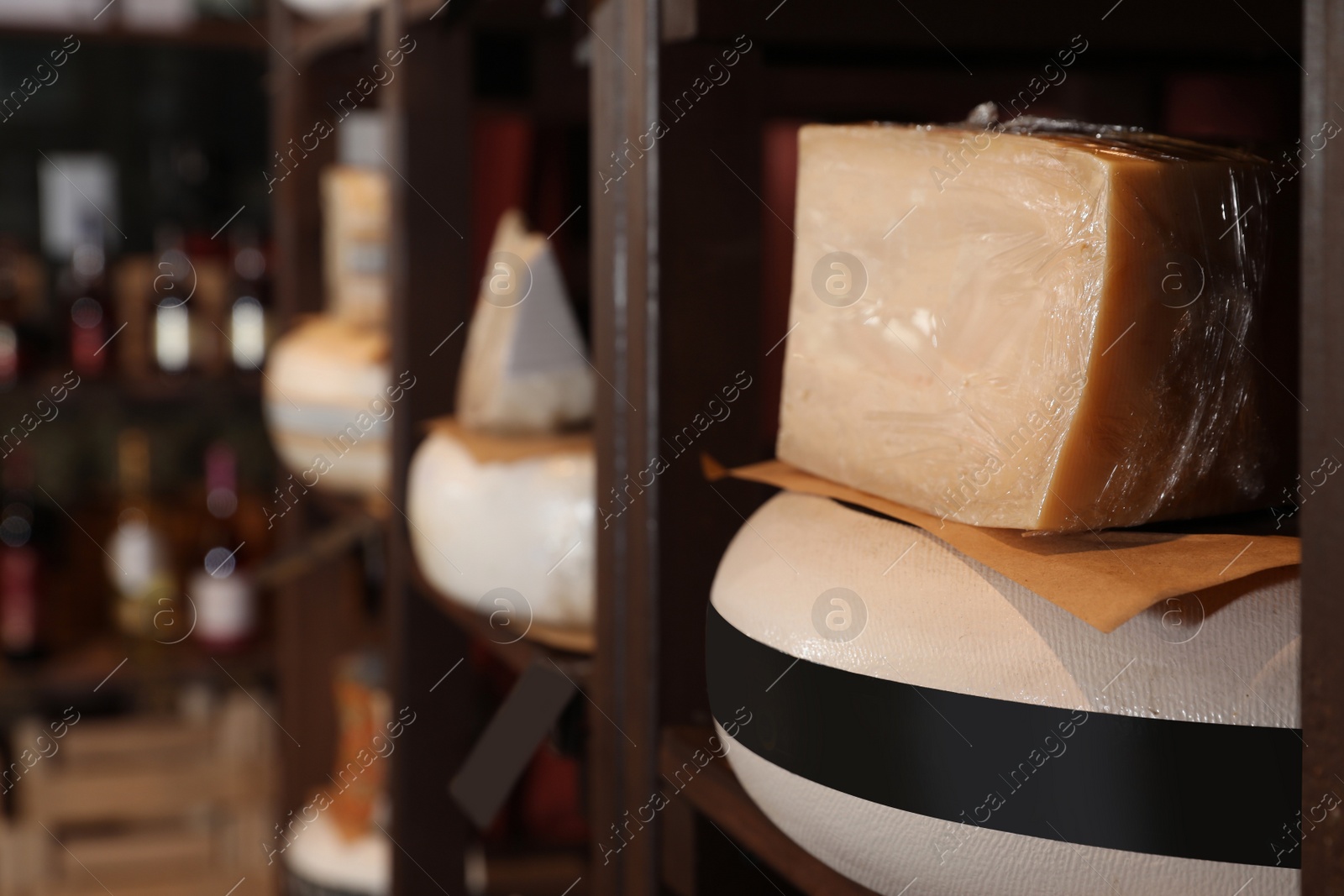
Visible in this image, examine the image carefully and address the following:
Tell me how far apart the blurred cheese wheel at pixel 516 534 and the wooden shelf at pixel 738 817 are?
15 cm

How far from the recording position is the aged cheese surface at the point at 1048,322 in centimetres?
42

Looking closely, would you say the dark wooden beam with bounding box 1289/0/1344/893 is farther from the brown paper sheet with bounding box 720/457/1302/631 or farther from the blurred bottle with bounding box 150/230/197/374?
the blurred bottle with bounding box 150/230/197/374

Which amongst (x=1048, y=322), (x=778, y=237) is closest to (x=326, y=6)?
(x=778, y=237)

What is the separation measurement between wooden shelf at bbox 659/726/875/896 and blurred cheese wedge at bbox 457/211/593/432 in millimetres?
314

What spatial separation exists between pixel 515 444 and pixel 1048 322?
1.59ft

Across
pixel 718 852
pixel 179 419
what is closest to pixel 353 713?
pixel 718 852

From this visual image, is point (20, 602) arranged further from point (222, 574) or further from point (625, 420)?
point (625, 420)

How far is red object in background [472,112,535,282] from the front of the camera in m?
1.42

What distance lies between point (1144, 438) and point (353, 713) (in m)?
1.16

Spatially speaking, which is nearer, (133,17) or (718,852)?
(718,852)

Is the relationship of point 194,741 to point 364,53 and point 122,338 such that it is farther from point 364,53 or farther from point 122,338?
point 364,53

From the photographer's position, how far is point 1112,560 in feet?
1.36

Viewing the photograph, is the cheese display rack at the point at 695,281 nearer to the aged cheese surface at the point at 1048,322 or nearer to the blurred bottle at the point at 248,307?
the aged cheese surface at the point at 1048,322

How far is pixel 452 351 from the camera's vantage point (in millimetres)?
1040
